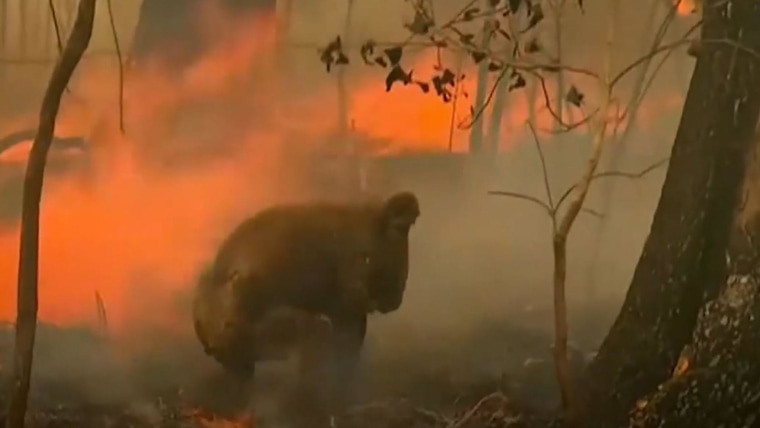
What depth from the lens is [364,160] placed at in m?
1.74

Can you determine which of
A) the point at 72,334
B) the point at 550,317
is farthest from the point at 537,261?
the point at 72,334

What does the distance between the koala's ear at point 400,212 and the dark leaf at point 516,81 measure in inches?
9.2

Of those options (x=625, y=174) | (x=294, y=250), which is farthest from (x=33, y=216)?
(x=625, y=174)

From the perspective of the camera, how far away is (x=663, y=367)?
1.71m

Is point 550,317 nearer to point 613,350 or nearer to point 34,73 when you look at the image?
point 613,350

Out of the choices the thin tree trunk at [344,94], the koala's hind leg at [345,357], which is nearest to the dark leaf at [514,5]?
the thin tree trunk at [344,94]

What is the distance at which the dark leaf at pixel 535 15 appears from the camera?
1.70 meters

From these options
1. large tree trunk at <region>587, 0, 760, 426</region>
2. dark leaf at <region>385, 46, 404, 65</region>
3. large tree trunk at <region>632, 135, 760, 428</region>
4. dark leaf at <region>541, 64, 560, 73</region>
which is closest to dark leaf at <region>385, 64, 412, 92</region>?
dark leaf at <region>385, 46, 404, 65</region>

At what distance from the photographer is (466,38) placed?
5.65 ft

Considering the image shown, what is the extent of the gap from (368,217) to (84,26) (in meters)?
0.55

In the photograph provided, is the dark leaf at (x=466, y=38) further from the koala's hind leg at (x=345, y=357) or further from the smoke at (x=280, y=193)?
the koala's hind leg at (x=345, y=357)


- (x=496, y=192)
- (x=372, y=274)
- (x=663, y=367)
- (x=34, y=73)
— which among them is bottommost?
(x=663, y=367)

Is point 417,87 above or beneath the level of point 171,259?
above

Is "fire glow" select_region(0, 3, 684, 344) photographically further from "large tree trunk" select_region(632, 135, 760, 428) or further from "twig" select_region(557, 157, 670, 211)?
"large tree trunk" select_region(632, 135, 760, 428)
